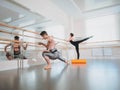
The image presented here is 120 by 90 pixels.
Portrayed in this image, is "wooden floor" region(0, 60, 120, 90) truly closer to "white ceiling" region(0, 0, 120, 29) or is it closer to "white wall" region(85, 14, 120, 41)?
"white ceiling" region(0, 0, 120, 29)

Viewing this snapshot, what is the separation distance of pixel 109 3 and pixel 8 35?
160 inches

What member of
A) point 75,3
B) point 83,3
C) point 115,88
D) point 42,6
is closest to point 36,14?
point 42,6

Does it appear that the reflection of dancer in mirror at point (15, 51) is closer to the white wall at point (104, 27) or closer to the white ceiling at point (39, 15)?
the white ceiling at point (39, 15)

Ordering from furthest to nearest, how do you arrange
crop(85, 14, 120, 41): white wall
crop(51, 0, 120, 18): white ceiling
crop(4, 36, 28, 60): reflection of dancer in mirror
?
crop(85, 14, 120, 41): white wall, crop(51, 0, 120, 18): white ceiling, crop(4, 36, 28, 60): reflection of dancer in mirror

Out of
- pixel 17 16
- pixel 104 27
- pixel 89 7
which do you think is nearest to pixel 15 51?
pixel 17 16

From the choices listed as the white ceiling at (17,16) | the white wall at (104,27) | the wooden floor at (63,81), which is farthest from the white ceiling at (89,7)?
the wooden floor at (63,81)

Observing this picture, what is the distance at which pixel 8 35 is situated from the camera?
8.00ft

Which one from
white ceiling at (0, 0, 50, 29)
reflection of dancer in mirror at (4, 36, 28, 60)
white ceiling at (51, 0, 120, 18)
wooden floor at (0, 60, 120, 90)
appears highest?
white ceiling at (51, 0, 120, 18)

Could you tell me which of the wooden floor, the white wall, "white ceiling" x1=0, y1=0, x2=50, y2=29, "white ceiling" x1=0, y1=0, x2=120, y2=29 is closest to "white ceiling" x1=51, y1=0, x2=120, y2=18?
"white ceiling" x1=0, y1=0, x2=120, y2=29

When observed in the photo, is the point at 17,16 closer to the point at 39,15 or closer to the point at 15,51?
the point at 39,15

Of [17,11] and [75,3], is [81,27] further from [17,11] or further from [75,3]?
[17,11]

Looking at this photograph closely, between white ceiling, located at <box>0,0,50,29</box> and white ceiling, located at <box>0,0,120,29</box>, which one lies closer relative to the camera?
white ceiling, located at <box>0,0,50,29</box>

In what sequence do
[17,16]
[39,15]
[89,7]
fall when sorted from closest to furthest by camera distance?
[17,16] → [39,15] → [89,7]

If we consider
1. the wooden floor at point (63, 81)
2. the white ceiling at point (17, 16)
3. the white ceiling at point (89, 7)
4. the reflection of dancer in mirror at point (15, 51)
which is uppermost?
the white ceiling at point (89, 7)
